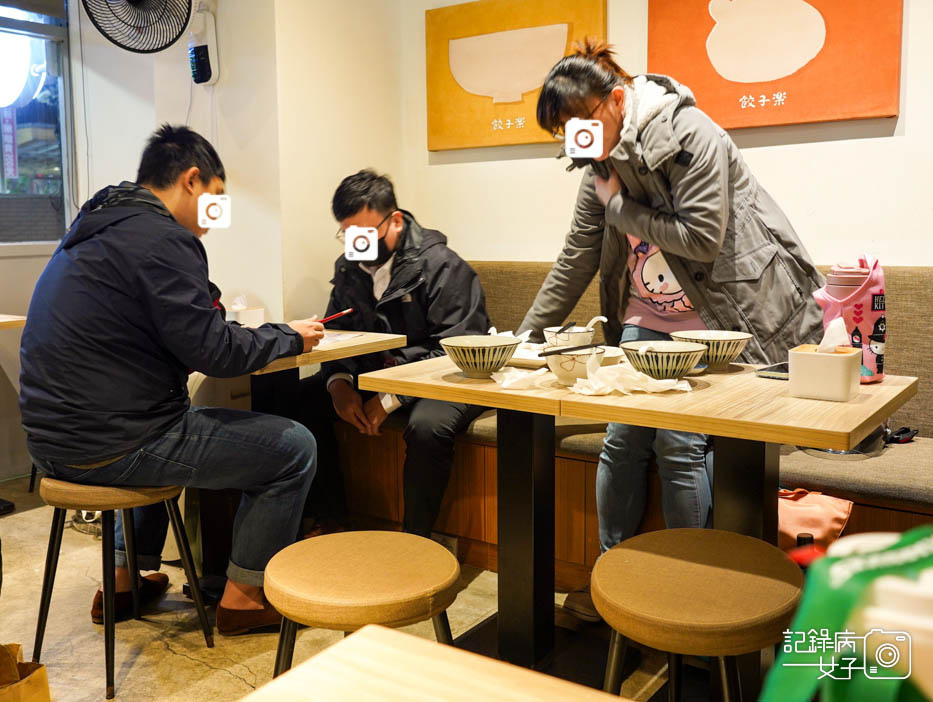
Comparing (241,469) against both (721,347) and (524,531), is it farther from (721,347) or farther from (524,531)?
(721,347)

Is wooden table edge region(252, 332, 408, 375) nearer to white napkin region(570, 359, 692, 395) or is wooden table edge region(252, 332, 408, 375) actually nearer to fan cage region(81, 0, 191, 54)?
white napkin region(570, 359, 692, 395)

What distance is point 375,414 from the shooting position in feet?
9.70

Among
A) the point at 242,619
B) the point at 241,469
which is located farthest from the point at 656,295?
the point at 242,619

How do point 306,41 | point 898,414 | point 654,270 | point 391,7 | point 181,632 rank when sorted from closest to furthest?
1. point 654,270
2. point 181,632
3. point 898,414
4. point 306,41
5. point 391,7

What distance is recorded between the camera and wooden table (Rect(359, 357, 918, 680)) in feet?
4.53

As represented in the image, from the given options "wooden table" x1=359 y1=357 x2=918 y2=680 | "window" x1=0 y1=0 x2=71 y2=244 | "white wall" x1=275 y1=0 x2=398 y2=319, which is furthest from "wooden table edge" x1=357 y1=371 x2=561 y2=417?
"window" x1=0 y1=0 x2=71 y2=244

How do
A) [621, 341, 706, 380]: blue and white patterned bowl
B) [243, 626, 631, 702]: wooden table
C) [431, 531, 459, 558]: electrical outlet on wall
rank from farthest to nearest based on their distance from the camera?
1. [431, 531, 459, 558]: electrical outlet on wall
2. [621, 341, 706, 380]: blue and white patterned bowl
3. [243, 626, 631, 702]: wooden table

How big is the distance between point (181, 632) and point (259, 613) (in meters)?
0.24

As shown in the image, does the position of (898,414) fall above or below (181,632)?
above

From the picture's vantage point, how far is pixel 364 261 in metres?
3.05

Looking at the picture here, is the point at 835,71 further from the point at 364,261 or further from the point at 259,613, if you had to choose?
the point at 259,613

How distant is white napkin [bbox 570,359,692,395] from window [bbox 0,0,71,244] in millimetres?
3380

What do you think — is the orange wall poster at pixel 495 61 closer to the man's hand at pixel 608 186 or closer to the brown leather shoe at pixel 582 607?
the man's hand at pixel 608 186

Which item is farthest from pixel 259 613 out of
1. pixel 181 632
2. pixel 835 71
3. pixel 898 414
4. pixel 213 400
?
pixel 835 71
